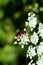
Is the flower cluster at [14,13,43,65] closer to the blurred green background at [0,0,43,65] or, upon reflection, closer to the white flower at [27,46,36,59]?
the white flower at [27,46,36,59]

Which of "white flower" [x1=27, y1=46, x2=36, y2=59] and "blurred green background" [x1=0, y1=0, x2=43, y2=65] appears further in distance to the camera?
"blurred green background" [x1=0, y1=0, x2=43, y2=65]

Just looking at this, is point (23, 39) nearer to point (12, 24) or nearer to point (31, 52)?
point (31, 52)

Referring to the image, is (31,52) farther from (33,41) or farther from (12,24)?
(12,24)

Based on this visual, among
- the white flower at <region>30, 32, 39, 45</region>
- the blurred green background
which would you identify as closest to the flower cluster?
the white flower at <region>30, 32, 39, 45</region>

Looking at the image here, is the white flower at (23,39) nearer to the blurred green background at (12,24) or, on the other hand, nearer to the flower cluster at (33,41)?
the flower cluster at (33,41)

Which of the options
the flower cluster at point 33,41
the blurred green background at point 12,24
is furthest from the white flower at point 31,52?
the blurred green background at point 12,24

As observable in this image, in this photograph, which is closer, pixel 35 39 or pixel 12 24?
pixel 35 39

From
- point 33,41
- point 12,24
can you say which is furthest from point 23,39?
point 12,24

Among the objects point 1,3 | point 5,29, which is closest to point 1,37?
point 5,29

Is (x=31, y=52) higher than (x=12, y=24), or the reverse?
(x=12, y=24)
